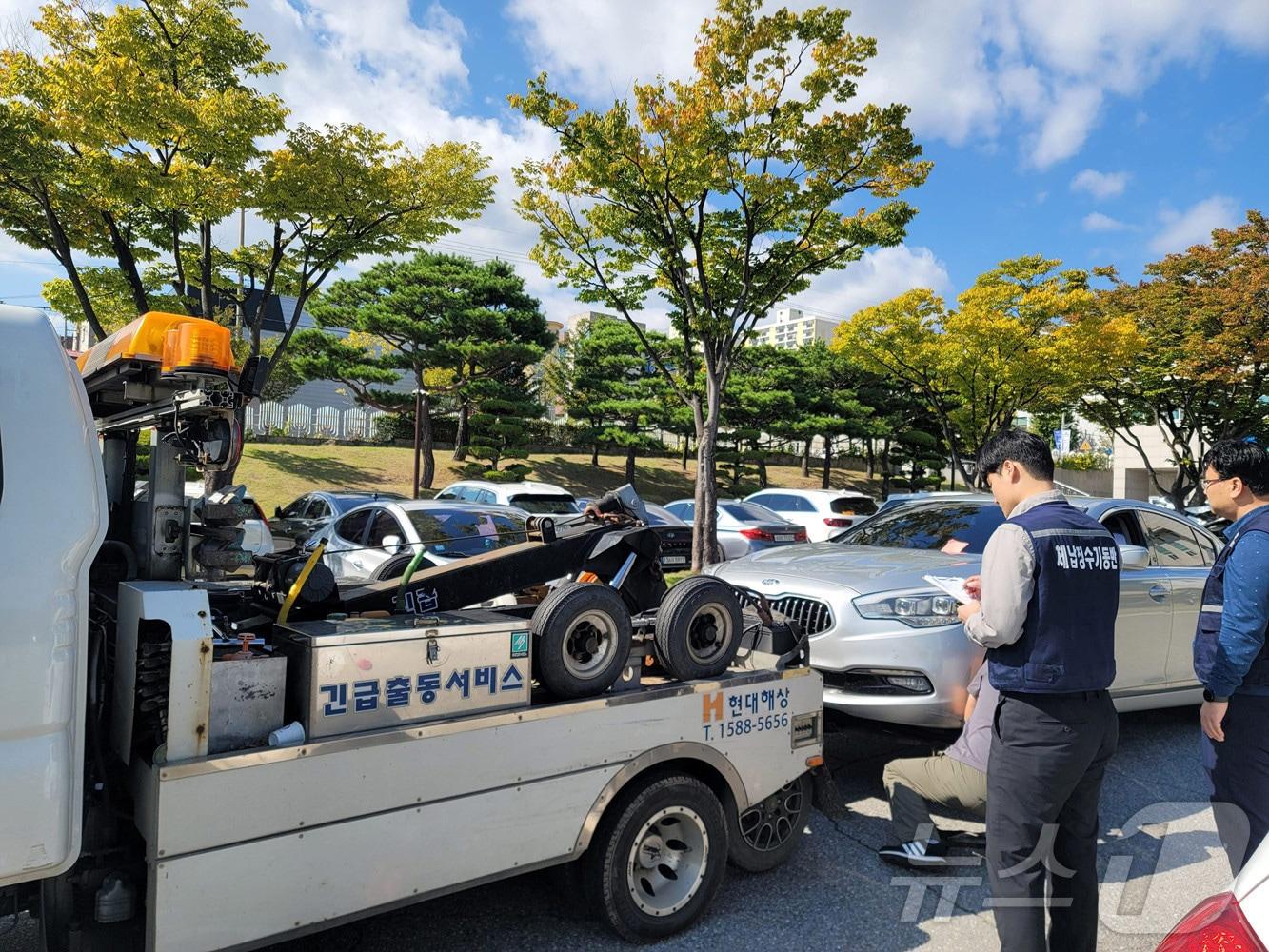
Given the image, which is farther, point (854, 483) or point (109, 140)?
point (854, 483)

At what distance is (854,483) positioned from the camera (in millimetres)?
41344

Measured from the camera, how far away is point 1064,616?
278cm

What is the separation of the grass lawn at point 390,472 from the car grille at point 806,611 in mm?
19417

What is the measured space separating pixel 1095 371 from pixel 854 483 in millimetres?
20791

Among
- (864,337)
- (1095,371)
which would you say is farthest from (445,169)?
(1095,371)

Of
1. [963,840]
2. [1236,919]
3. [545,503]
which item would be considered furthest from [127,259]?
[1236,919]

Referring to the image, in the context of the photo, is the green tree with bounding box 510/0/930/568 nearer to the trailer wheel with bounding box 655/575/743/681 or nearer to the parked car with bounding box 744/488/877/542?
the parked car with bounding box 744/488/877/542

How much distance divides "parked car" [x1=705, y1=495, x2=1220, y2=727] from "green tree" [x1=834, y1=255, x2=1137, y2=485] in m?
15.1

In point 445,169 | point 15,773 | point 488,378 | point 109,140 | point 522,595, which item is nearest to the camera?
point 15,773

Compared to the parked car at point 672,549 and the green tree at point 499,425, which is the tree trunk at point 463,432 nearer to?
the green tree at point 499,425


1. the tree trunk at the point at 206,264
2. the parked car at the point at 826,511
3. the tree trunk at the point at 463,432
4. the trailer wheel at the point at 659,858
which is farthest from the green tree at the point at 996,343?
the trailer wheel at the point at 659,858

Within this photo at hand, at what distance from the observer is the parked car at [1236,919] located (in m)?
1.49

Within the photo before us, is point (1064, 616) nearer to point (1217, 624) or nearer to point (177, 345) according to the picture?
point (1217, 624)

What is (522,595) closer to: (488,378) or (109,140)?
(109,140)
